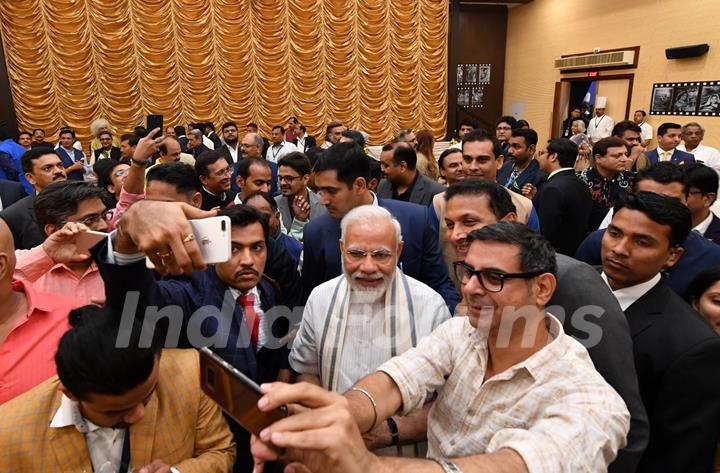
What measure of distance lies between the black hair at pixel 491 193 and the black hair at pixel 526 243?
85 centimetres

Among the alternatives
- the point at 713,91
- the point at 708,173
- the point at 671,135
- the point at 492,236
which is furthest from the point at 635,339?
the point at 713,91

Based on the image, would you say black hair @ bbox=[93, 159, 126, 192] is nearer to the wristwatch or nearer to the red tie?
the red tie

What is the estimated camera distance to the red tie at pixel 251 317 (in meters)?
2.00

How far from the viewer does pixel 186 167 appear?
309 cm

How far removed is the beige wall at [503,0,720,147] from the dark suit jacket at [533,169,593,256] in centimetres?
706

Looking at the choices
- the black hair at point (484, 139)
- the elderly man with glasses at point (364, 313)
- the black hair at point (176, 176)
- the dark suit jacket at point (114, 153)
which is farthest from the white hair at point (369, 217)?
the dark suit jacket at point (114, 153)

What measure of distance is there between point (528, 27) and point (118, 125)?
38.7ft

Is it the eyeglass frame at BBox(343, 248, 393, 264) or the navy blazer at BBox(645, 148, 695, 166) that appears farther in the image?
the navy blazer at BBox(645, 148, 695, 166)

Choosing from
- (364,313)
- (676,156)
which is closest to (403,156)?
(364,313)

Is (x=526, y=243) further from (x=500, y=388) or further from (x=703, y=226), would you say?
(x=703, y=226)

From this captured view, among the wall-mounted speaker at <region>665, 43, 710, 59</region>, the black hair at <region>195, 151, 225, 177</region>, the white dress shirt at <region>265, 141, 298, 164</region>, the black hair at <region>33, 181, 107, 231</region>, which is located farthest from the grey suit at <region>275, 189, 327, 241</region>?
the wall-mounted speaker at <region>665, 43, 710, 59</region>

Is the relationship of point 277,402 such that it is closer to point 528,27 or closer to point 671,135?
point 671,135

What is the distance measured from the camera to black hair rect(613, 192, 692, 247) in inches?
73.2

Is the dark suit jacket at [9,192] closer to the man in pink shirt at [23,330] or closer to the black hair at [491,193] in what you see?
the man in pink shirt at [23,330]
